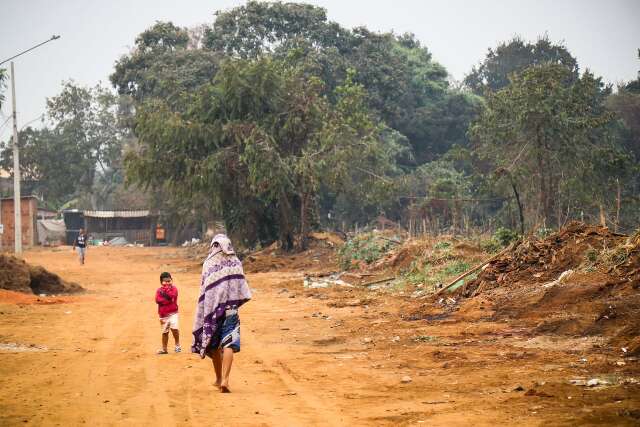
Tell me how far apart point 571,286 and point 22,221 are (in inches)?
1797

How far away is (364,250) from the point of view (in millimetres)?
24641

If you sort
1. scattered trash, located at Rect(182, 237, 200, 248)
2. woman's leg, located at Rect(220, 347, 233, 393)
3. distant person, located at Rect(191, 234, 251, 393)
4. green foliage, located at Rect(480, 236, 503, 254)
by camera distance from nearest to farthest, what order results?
woman's leg, located at Rect(220, 347, 233, 393) → distant person, located at Rect(191, 234, 251, 393) → green foliage, located at Rect(480, 236, 503, 254) → scattered trash, located at Rect(182, 237, 200, 248)

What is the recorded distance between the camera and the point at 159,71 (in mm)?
47406

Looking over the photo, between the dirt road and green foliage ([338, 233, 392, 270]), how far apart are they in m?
8.61

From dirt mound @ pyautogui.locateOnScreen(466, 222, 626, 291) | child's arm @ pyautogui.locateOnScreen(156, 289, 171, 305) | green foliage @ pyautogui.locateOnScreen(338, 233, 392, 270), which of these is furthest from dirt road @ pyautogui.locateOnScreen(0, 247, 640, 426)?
green foliage @ pyautogui.locateOnScreen(338, 233, 392, 270)

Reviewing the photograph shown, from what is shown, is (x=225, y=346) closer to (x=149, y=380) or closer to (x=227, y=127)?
(x=149, y=380)

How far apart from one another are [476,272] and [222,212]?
1860cm

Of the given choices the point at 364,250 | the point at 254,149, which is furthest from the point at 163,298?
the point at 254,149

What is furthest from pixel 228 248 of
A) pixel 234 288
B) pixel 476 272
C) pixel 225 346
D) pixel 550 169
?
pixel 550 169

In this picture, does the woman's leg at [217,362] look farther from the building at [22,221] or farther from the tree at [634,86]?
the tree at [634,86]

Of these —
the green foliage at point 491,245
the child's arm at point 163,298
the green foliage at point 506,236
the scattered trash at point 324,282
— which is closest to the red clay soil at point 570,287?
the green foliage at point 506,236

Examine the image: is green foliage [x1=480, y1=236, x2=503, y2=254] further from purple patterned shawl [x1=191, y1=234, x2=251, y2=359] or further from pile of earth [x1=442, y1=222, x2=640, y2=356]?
purple patterned shawl [x1=191, y1=234, x2=251, y2=359]

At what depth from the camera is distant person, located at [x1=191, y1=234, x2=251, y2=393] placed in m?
8.15

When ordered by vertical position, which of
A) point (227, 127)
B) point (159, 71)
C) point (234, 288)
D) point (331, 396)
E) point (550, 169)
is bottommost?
point (331, 396)
